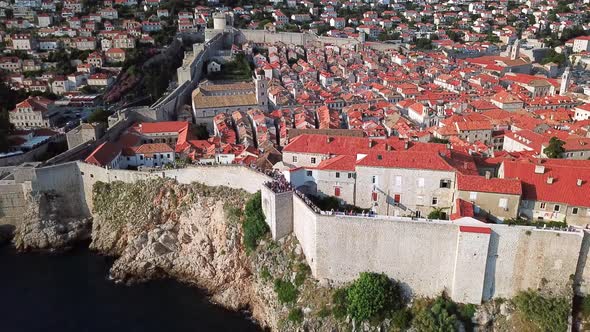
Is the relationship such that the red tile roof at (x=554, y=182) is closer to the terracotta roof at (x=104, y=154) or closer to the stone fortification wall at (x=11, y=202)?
the terracotta roof at (x=104, y=154)

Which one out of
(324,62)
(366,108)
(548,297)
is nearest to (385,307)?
(548,297)

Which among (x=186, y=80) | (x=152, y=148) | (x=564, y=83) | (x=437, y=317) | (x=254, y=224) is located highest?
(x=186, y=80)

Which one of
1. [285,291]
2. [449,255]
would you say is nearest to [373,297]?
[449,255]

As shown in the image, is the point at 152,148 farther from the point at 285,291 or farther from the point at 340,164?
the point at 285,291

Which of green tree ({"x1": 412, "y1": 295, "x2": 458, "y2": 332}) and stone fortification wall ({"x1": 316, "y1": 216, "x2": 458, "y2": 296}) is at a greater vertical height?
stone fortification wall ({"x1": 316, "y1": 216, "x2": 458, "y2": 296})

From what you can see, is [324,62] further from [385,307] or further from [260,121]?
[385,307]

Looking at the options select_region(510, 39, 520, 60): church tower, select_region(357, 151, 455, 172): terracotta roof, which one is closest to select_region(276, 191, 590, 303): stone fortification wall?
select_region(357, 151, 455, 172): terracotta roof

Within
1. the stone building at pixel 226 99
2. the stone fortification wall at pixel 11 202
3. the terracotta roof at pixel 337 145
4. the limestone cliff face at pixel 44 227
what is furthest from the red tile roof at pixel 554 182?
the stone fortification wall at pixel 11 202

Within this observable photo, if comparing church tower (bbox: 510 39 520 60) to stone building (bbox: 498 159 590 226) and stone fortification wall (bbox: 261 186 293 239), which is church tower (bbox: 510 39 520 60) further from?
stone fortification wall (bbox: 261 186 293 239)
